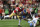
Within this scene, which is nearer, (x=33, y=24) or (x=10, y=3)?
(x=33, y=24)

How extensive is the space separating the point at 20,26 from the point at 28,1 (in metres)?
2.90

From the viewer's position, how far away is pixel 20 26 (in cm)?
594

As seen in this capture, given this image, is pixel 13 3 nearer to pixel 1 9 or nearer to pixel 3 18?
pixel 1 9

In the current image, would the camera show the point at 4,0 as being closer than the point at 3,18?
No

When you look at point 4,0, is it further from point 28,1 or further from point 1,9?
point 28,1

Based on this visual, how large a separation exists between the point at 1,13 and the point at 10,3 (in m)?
1.13

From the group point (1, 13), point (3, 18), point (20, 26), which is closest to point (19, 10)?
point (20, 26)

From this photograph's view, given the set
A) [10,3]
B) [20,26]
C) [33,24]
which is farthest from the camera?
[10,3]

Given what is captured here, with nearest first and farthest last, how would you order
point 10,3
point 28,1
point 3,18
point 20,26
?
1. point 20,26
2. point 3,18
3. point 28,1
4. point 10,3

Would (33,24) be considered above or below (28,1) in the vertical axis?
below

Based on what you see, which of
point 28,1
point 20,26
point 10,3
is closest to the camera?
point 20,26

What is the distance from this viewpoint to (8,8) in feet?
29.2

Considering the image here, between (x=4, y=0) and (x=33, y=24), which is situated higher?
(x=4, y=0)

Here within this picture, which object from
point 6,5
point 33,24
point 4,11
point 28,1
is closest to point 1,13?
point 4,11
